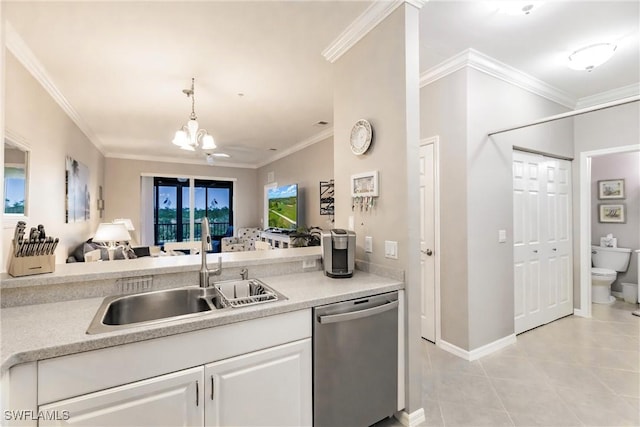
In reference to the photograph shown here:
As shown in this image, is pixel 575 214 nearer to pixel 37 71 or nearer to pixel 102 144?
pixel 37 71

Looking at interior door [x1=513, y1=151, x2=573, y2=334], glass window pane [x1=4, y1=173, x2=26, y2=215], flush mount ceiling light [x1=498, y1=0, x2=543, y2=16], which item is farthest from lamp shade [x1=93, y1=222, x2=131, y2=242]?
interior door [x1=513, y1=151, x2=573, y2=334]

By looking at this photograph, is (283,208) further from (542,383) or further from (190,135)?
(542,383)

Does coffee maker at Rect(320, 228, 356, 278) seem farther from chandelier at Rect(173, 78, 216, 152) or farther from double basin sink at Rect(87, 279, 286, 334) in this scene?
chandelier at Rect(173, 78, 216, 152)

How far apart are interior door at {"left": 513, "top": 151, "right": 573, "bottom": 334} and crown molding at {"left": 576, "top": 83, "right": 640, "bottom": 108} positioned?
2.55ft

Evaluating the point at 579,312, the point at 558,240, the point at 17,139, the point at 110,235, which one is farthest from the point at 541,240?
the point at 110,235

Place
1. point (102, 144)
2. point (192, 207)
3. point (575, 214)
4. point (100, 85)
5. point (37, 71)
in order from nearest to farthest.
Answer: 1. point (37, 71)
2. point (100, 85)
3. point (575, 214)
4. point (102, 144)
5. point (192, 207)

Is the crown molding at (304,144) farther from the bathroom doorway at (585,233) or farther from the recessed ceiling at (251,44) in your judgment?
the bathroom doorway at (585,233)

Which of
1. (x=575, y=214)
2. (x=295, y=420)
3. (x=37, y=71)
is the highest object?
(x=37, y=71)

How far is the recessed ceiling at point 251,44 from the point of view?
2014 mm

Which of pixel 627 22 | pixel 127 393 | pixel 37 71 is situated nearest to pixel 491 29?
pixel 627 22

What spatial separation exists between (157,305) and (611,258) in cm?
598

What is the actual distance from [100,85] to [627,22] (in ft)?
15.7

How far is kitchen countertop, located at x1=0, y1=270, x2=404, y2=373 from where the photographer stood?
101 cm

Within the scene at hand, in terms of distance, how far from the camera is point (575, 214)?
3609mm
